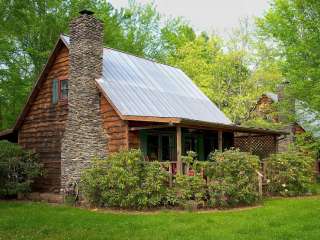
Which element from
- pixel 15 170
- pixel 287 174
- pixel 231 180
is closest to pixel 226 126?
pixel 231 180

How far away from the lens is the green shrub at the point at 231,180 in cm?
1304

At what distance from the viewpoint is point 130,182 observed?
41.2ft

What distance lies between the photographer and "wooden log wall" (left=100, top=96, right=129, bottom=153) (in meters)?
14.6

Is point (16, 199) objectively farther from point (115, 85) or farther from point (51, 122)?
point (115, 85)

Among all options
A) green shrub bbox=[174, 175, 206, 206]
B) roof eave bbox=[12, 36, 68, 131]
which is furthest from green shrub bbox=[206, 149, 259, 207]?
roof eave bbox=[12, 36, 68, 131]

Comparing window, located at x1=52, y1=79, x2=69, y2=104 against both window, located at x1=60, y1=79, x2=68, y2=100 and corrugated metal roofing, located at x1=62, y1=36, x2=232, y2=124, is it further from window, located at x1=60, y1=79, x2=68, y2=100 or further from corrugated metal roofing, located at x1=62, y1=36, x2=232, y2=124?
corrugated metal roofing, located at x1=62, y1=36, x2=232, y2=124

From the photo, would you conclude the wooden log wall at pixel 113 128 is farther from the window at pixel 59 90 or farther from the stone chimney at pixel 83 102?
the window at pixel 59 90

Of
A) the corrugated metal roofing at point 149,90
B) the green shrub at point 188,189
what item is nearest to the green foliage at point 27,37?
the corrugated metal roofing at point 149,90

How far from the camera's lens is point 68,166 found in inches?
627

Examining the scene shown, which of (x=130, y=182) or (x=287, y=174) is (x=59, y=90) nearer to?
(x=130, y=182)

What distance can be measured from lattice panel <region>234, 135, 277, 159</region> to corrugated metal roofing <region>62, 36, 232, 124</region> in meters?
2.47

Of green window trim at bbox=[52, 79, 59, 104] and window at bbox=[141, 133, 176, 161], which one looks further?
green window trim at bbox=[52, 79, 59, 104]

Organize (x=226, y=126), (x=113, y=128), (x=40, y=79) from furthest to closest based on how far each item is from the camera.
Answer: (x=40, y=79), (x=226, y=126), (x=113, y=128)

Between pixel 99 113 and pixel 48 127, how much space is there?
323 centimetres
